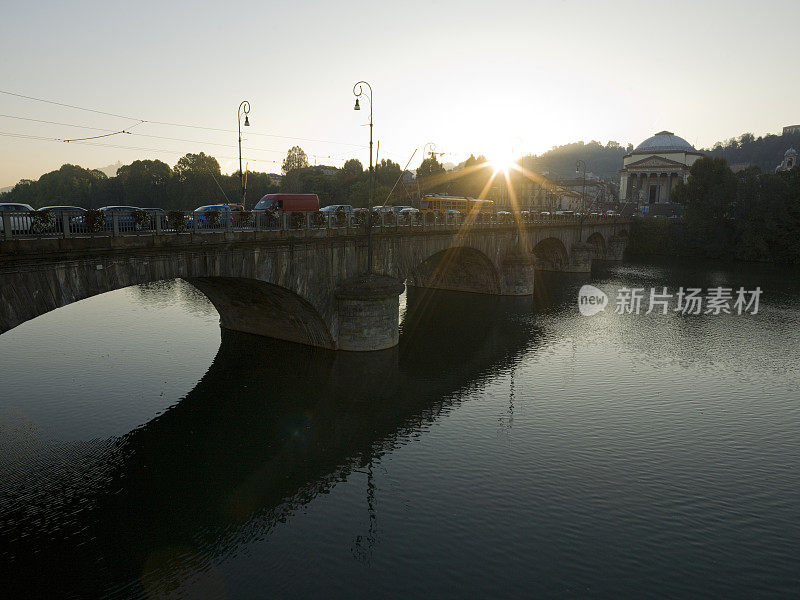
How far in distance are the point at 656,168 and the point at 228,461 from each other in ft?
529

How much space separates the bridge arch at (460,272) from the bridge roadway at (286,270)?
118 millimetres

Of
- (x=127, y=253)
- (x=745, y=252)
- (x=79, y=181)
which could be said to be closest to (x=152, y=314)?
(x=127, y=253)

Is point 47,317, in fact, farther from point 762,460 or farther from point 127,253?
point 762,460

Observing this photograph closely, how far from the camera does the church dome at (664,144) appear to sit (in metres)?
162

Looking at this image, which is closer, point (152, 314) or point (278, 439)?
point (278, 439)

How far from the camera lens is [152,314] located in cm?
4281

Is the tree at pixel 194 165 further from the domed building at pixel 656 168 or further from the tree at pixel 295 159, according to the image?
the domed building at pixel 656 168

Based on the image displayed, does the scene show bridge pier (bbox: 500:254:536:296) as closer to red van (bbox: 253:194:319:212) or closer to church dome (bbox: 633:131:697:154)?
red van (bbox: 253:194:319:212)

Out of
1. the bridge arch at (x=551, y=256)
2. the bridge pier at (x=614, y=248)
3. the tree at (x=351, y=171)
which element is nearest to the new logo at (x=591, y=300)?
the bridge arch at (x=551, y=256)

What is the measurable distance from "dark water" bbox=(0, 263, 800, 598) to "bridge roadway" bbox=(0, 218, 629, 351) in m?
2.21

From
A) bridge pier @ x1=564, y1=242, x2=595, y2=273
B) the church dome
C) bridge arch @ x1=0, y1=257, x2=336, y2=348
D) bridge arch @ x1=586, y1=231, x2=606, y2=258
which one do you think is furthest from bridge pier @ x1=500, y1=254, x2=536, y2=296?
the church dome

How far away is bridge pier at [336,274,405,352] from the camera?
30.6 m

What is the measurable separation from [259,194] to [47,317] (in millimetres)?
90317

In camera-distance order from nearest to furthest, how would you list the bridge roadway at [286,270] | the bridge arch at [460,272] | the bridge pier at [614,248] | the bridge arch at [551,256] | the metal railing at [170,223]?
the metal railing at [170,223], the bridge roadway at [286,270], the bridge arch at [460,272], the bridge arch at [551,256], the bridge pier at [614,248]
